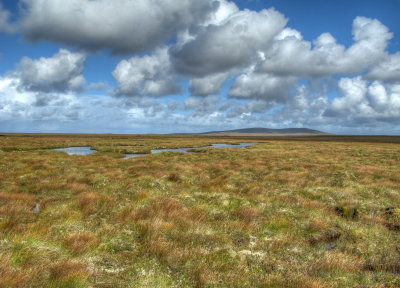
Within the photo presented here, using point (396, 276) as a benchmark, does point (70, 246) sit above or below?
above

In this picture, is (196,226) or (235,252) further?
(196,226)

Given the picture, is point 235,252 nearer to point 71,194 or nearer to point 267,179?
point 71,194

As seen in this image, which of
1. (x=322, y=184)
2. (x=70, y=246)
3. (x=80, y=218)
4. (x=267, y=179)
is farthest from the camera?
→ (x=267, y=179)

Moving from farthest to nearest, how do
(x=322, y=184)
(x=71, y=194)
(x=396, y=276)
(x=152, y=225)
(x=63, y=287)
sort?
(x=322, y=184) < (x=71, y=194) < (x=152, y=225) < (x=396, y=276) < (x=63, y=287)

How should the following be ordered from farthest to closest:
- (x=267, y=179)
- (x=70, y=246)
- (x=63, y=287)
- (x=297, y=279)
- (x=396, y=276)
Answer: (x=267, y=179), (x=70, y=246), (x=396, y=276), (x=297, y=279), (x=63, y=287)

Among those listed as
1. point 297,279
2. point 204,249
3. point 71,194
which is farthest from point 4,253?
point 71,194

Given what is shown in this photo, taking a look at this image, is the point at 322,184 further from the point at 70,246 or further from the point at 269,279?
the point at 70,246

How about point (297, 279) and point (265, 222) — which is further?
point (265, 222)

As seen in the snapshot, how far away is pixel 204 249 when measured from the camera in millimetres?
6887

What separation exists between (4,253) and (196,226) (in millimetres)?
5574

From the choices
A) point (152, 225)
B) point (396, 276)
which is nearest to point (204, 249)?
point (152, 225)

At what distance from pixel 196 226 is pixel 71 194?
353 inches

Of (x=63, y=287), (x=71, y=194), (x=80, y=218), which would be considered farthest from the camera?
(x=71, y=194)

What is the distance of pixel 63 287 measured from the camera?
4832 mm
